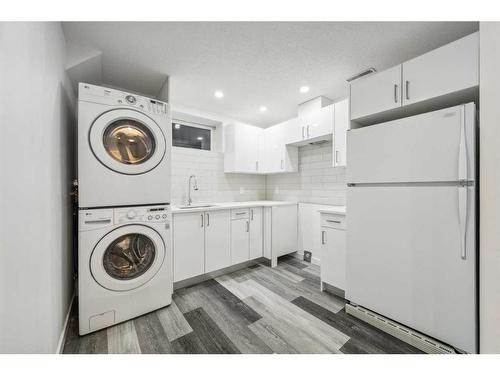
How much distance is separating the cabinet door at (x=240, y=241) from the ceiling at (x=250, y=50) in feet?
Answer: 5.57

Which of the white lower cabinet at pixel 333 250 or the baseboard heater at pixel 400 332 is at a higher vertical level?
the white lower cabinet at pixel 333 250

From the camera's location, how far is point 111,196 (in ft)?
5.19

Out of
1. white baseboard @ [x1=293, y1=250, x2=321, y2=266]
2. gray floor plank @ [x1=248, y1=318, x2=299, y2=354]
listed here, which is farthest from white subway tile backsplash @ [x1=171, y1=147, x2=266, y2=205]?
gray floor plank @ [x1=248, y1=318, x2=299, y2=354]

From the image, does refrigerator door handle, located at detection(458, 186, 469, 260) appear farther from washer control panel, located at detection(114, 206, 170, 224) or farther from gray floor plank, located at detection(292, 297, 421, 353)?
washer control panel, located at detection(114, 206, 170, 224)

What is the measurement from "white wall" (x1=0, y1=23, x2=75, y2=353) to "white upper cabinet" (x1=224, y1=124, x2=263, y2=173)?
6.69ft

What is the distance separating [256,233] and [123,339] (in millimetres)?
1718

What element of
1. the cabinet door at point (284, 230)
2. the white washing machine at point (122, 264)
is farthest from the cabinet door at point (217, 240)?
the cabinet door at point (284, 230)

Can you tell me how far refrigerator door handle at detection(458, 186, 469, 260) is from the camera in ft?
3.89

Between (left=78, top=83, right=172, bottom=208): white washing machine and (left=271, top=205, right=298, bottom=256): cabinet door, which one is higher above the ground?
(left=78, top=83, right=172, bottom=208): white washing machine

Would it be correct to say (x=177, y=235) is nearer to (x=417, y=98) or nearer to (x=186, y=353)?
(x=186, y=353)

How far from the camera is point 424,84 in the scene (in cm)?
142

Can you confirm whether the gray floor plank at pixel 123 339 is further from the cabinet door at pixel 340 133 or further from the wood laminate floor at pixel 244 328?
the cabinet door at pixel 340 133

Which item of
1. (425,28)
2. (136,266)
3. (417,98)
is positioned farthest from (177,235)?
(425,28)

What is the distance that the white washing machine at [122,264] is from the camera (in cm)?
150
